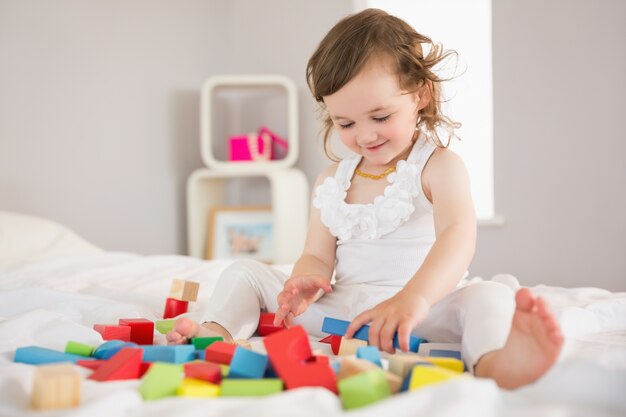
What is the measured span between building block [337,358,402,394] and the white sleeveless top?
0.51 metres

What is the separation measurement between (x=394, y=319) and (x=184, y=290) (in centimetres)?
56

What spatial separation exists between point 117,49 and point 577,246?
2.05 m

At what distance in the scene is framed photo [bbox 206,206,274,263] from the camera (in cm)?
323

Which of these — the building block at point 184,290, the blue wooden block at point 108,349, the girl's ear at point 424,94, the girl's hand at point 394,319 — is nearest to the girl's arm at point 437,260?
the girl's hand at point 394,319

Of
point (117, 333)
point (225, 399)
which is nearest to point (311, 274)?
point (117, 333)

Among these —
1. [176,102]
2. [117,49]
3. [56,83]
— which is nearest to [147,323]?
[56,83]

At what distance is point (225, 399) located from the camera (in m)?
0.70

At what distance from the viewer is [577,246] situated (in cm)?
289

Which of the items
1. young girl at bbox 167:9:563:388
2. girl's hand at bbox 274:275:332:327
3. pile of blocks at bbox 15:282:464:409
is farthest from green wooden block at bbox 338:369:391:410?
girl's hand at bbox 274:275:332:327

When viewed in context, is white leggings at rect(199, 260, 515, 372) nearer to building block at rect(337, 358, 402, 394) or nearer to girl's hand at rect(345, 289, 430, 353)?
girl's hand at rect(345, 289, 430, 353)

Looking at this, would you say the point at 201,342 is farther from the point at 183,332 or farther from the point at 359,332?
the point at 359,332

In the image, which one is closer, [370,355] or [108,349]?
[370,355]

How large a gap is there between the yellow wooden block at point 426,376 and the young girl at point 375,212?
1.08ft

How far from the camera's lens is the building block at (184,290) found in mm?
1371
